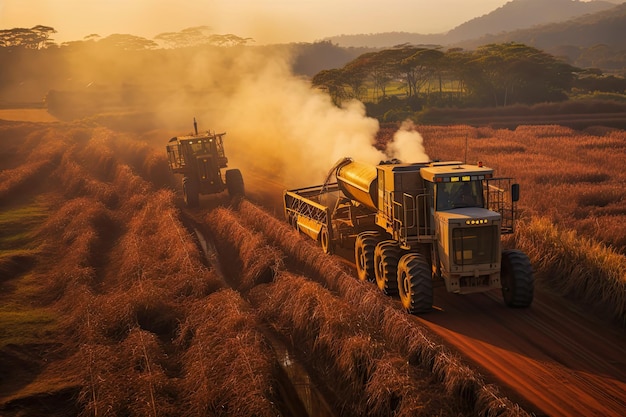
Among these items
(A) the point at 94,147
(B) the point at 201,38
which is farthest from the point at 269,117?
A: (B) the point at 201,38

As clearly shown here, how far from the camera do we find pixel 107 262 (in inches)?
768

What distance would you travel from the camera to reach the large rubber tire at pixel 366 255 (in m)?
15.7

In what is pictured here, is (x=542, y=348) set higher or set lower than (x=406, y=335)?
lower

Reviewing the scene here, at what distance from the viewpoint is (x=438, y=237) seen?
13.6 meters

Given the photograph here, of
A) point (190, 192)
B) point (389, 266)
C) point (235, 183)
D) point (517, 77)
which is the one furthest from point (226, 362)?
point (517, 77)

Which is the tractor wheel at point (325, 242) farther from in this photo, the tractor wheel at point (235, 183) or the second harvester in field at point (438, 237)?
the tractor wheel at point (235, 183)

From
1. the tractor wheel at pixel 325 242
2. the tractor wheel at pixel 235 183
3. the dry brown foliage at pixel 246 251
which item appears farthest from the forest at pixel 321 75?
the tractor wheel at pixel 325 242

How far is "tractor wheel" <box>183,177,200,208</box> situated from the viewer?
89.0ft

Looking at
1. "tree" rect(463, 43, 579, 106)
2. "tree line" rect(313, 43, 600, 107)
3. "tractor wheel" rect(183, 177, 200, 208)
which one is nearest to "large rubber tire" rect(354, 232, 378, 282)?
"tractor wheel" rect(183, 177, 200, 208)

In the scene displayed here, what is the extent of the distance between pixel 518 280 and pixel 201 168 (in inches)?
705

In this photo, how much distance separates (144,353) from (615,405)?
882 centimetres

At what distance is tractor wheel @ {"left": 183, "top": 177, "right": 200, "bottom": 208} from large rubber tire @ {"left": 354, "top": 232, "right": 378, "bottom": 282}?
42.0 ft

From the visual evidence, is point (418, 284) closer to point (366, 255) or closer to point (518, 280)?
point (518, 280)

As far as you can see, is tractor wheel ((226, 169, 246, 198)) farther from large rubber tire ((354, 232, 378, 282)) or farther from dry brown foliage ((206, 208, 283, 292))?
large rubber tire ((354, 232, 378, 282))
